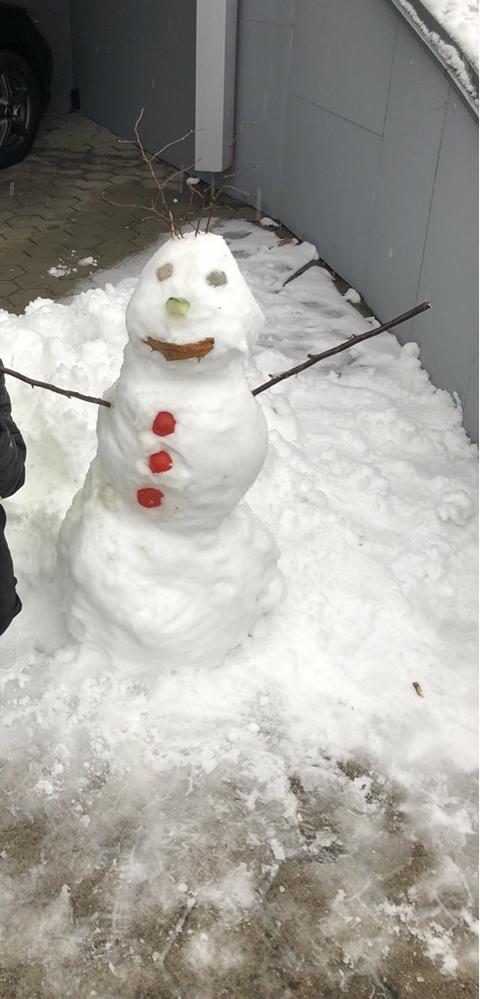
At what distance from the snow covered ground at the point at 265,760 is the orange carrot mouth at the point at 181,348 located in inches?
45.9

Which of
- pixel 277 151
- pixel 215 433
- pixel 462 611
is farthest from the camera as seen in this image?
pixel 277 151

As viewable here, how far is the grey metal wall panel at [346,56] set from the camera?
5.06 m

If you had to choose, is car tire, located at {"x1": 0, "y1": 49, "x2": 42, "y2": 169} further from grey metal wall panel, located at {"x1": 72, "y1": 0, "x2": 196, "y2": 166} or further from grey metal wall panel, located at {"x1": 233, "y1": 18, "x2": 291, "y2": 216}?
grey metal wall panel, located at {"x1": 233, "y1": 18, "x2": 291, "y2": 216}

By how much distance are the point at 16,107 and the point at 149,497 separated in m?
6.45

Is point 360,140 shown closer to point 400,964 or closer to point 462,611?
point 462,611

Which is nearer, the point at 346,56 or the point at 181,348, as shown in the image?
the point at 181,348

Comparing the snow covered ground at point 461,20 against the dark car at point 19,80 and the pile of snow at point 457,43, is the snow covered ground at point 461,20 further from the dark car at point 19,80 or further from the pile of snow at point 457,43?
the dark car at point 19,80

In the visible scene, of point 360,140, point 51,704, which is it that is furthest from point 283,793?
point 360,140

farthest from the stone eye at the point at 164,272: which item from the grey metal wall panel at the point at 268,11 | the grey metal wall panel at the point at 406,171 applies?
the grey metal wall panel at the point at 268,11

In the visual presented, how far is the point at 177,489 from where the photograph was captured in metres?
2.52

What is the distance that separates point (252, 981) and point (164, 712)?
0.87m

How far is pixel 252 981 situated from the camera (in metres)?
2.25

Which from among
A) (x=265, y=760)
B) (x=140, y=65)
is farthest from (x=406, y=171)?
(x=140, y=65)

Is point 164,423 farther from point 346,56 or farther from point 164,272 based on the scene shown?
point 346,56
